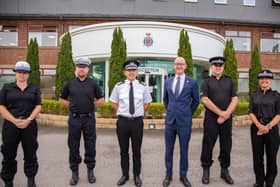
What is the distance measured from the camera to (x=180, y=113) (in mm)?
4715

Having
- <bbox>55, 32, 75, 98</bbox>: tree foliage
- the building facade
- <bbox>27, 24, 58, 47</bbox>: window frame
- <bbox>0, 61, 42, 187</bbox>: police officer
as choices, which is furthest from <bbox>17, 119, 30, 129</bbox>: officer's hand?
<bbox>27, 24, 58, 47</bbox>: window frame

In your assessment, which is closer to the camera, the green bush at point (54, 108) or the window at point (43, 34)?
the green bush at point (54, 108)

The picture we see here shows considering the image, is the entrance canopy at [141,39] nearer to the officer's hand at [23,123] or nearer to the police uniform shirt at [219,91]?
the police uniform shirt at [219,91]

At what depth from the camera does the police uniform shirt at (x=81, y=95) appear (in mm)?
4797

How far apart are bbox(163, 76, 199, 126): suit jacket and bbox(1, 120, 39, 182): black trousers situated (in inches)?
80.2

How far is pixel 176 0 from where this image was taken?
2184 cm

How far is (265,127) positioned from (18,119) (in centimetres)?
346

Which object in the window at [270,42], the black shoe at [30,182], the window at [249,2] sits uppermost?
the window at [249,2]

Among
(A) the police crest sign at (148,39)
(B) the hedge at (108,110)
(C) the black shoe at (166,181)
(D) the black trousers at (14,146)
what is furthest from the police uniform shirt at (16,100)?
(A) the police crest sign at (148,39)

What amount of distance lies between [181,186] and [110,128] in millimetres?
6363

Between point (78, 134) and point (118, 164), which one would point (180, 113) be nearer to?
point (78, 134)

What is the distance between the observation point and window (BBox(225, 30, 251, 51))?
22.0 metres

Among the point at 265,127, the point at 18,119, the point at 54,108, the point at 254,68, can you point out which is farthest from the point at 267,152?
the point at 254,68

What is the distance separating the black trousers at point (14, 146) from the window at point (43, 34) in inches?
684
